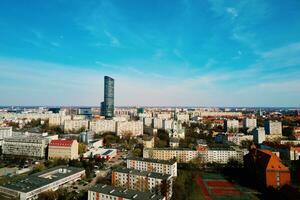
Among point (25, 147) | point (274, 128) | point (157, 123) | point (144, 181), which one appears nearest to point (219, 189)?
point (144, 181)

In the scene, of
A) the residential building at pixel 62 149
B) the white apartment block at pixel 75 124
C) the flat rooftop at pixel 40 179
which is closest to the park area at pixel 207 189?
the flat rooftop at pixel 40 179

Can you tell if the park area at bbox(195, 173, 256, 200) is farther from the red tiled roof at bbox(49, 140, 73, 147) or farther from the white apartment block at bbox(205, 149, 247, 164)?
the red tiled roof at bbox(49, 140, 73, 147)

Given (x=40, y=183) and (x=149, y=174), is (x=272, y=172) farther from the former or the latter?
(x=40, y=183)

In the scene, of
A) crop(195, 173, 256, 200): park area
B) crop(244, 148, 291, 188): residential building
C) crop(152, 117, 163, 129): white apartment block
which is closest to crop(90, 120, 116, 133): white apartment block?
crop(152, 117, 163, 129): white apartment block

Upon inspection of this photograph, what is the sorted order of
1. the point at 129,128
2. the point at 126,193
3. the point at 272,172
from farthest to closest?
the point at 129,128 → the point at 272,172 → the point at 126,193

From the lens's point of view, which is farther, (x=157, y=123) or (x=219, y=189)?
(x=157, y=123)
